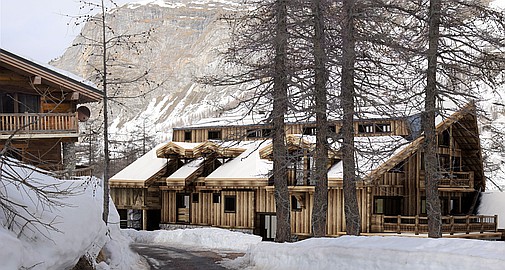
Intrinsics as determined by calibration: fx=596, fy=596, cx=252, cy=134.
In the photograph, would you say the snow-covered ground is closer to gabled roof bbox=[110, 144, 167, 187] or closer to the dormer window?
gabled roof bbox=[110, 144, 167, 187]

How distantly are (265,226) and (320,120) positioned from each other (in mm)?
17485

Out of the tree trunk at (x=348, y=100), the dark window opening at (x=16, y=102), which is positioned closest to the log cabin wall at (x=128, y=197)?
the dark window opening at (x=16, y=102)

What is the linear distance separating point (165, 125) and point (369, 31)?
154962 mm

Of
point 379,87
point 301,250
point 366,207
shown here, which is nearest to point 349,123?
point 379,87

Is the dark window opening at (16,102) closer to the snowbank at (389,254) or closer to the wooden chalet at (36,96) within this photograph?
the wooden chalet at (36,96)

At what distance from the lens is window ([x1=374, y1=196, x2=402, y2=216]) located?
28625 mm

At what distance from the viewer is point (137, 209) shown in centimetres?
3691

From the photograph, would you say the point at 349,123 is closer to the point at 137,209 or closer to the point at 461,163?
the point at 461,163

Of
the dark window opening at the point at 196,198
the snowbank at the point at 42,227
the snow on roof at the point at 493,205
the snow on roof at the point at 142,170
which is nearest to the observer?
the snowbank at the point at 42,227

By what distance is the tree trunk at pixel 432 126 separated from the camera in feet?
48.9

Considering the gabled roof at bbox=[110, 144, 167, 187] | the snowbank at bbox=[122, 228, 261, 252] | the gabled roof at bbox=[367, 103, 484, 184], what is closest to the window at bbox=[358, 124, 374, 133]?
the gabled roof at bbox=[367, 103, 484, 184]

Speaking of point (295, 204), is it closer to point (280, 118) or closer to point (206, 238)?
point (206, 238)

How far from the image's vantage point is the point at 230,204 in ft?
108

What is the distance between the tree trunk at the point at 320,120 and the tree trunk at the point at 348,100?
53 cm
